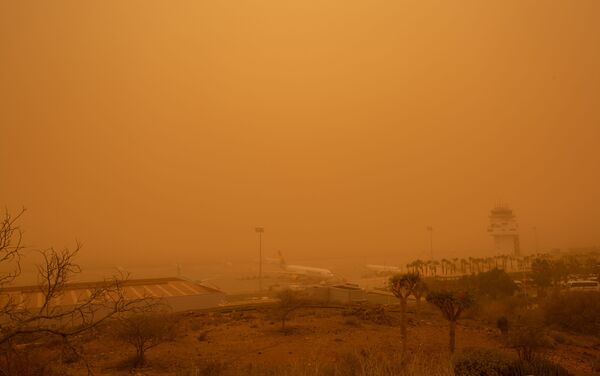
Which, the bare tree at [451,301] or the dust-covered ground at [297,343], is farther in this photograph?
the bare tree at [451,301]

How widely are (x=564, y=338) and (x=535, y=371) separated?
14.9 m

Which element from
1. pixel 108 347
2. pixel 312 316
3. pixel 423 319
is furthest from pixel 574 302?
pixel 108 347

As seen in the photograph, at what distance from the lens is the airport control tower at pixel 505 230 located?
143 metres

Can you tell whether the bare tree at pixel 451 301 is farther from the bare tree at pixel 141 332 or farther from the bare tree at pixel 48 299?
the bare tree at pixel 48 299

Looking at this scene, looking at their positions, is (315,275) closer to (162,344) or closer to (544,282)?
(544,282)

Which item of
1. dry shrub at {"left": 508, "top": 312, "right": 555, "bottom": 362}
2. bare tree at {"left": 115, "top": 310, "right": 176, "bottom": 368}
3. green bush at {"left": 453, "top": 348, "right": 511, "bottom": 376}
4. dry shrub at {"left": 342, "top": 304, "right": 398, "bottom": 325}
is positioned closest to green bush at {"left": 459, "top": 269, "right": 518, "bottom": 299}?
dry shrub at {"left": 342, "top": 304, "right": 398, "bottom": 325}

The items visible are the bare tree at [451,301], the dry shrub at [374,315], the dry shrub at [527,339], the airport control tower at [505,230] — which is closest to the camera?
the dry shrub at [527,339]

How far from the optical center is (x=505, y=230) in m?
143

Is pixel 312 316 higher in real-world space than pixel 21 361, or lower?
lower

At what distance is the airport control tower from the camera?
14288cm

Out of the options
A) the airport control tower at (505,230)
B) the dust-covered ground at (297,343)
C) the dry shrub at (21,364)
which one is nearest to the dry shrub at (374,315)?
the dust-covered ground at (297,343)

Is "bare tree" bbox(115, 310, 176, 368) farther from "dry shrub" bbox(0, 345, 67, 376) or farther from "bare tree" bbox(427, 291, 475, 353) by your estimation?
"bare tree" bbox(427, 291, 475, 353)

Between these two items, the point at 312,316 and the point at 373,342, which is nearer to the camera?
the point at 373,342

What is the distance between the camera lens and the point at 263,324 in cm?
2817
